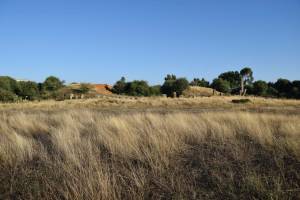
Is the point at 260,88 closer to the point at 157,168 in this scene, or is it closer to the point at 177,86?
the point at 177,86

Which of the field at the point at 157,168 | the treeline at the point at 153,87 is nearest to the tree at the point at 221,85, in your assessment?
the treeline at the point at 153,87

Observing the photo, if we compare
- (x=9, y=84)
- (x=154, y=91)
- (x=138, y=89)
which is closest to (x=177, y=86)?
(x=154, y=91)

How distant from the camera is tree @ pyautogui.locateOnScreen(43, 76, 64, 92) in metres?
58.8

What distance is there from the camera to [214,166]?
16.0ft

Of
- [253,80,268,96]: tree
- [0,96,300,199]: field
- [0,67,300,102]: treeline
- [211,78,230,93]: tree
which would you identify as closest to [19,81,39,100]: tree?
[0,67,300,102]: treeline

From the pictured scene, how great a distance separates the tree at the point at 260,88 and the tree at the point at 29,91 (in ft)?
123

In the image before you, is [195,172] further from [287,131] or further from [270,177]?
[287,131]

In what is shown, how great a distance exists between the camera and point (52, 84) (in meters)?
59.8

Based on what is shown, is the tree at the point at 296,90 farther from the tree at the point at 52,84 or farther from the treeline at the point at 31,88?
the tree at the point at 52,84

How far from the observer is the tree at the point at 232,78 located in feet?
235

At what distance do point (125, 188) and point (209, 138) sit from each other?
11.4 feet

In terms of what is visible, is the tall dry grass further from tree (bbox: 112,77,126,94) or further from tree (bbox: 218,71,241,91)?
tree (bbox: 218,71,241,91)

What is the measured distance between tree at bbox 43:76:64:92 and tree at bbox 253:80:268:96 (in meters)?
34.8

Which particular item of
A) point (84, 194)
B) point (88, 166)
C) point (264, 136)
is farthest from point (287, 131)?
point (84, 194)
